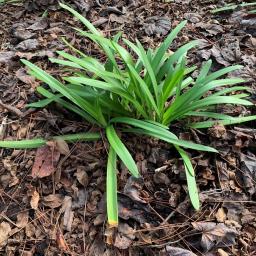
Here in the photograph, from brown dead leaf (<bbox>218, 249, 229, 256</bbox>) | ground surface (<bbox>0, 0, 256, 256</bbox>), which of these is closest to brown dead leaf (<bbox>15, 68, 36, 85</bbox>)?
ground surface (<bbox>0, 0, 256, 256</bbox>)

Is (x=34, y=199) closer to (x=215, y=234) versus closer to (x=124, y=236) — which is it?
(x=124, y=236)

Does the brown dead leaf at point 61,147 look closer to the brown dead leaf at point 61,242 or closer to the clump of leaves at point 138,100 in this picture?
the clump of leaves at point 138,100

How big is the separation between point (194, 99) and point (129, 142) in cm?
42

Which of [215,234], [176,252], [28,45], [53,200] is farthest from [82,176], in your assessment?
[28,45]

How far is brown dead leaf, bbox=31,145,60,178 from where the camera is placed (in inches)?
78.6

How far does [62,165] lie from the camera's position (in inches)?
80.5

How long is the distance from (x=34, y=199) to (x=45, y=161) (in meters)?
0.21

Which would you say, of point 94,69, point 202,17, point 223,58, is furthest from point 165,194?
point 202,17

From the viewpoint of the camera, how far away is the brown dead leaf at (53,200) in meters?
1.94

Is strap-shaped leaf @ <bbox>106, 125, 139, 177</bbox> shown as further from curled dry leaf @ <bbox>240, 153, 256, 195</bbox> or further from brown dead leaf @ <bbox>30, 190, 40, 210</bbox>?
curled dry leaf @ <bbox>240, 153, 256, 195</bbox>

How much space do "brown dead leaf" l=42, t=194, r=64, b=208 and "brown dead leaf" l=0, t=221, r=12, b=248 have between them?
0.68ft

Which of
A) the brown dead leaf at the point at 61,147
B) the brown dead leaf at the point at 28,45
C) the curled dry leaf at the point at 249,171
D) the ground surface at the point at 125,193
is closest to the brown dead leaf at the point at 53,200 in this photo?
the ground surface at the point at 125,193

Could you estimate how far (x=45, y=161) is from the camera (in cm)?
203

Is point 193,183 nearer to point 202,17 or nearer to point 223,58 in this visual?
point 223,58
